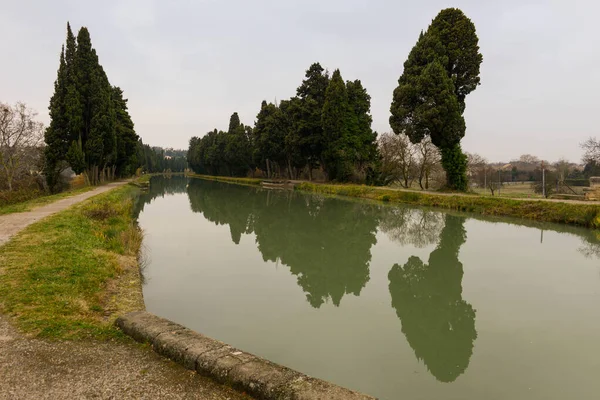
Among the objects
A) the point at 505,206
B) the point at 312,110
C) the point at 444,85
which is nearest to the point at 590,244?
the point at 505,206

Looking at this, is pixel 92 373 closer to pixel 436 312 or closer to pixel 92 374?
pixel 92 374

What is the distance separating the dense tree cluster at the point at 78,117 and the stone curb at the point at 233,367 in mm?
29206

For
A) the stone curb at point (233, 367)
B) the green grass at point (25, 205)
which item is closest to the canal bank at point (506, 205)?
the stone curb at point (233, 367)

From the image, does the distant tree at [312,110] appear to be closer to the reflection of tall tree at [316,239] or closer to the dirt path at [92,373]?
the reflection of tall tree at [316,239]

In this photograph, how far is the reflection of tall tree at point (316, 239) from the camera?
27.9 ft

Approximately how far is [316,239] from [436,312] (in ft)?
24.9

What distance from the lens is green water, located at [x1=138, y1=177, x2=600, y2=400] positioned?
175 inches

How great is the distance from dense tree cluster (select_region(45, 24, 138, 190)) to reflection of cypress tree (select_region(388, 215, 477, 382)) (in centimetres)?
2886

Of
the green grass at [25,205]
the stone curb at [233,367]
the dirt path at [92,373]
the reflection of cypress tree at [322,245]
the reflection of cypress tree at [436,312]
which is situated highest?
the green grass at [25,205]

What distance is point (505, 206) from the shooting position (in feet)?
62.5

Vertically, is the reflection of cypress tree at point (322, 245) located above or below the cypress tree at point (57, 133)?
below

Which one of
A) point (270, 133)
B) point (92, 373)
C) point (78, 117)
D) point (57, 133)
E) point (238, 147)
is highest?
point (270, 133)

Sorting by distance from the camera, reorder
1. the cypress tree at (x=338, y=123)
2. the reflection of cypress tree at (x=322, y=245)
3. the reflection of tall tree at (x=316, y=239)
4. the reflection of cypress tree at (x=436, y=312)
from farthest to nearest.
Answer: the cypress tree at (x=338, y=123)
the reflection of tall tree at (x=316, y=239)
the reflection of cypress tree at (x=322, y=245)
the reflection of cypress tree at (x=436, y=312)

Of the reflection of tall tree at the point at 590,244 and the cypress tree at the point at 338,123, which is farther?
the cypress tree at the point at 338,123
